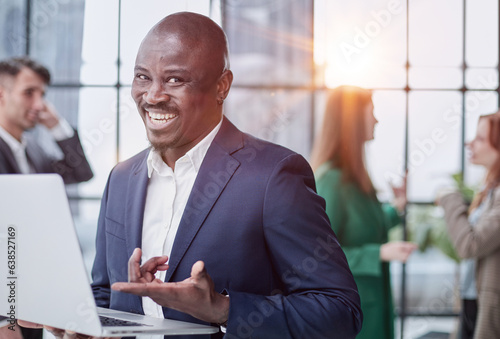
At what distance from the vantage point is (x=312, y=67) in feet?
11.0

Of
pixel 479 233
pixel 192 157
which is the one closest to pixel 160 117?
pixel 192 157

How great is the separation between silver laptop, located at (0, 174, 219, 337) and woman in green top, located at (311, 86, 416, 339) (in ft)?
3.78

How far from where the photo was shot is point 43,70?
320 centimetres

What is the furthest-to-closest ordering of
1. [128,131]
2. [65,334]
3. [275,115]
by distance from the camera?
1. [275,115]
2. [128,131]
3. [65,334]

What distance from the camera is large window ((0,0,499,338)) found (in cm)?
325

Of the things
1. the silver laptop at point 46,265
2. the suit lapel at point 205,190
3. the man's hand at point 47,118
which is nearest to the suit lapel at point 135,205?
the suit lapel at point 205,190

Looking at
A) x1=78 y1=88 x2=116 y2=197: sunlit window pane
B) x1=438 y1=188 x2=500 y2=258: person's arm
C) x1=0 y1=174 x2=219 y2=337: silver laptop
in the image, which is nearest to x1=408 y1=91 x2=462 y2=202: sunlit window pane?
x1=438 y1=188 x2=500 y2=258: person's arm

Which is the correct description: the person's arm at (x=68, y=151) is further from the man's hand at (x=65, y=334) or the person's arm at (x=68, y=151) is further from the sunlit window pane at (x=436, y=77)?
Result: the man's hand at (x=65, y=334)

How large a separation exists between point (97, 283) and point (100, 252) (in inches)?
2.9

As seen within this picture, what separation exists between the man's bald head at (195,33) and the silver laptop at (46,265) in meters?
0.46

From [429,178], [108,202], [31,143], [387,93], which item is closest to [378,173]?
[387,93]

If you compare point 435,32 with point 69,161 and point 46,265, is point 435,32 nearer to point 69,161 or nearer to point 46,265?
point 69,161

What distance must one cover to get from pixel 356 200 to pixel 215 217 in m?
1.04

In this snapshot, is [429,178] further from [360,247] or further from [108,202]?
[108,202]
